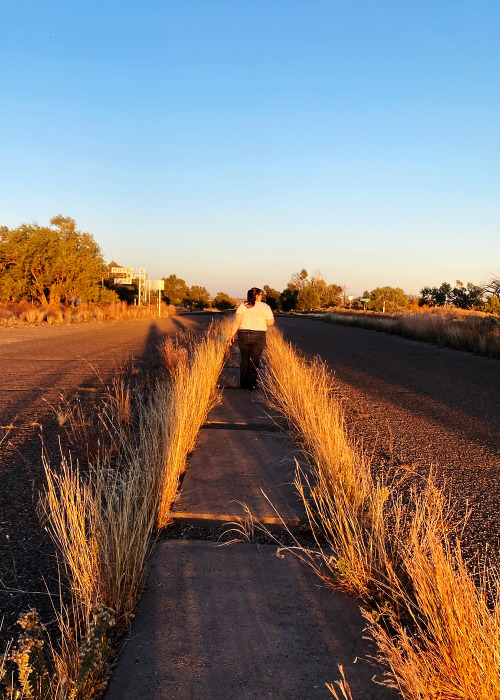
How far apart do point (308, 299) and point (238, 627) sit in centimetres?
7711

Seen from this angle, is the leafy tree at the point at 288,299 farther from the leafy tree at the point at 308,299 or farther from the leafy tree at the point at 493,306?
the leafy tree at the point at 493,306

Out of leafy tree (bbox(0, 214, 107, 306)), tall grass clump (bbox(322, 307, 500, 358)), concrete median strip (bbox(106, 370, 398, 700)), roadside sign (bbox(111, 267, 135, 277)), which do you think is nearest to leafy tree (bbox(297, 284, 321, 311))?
roadside sign (bbox(111, 267, 135, 277))

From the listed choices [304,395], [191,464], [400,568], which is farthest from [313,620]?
[304,395]

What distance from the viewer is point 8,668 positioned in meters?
2.25

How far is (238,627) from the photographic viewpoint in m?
2.51

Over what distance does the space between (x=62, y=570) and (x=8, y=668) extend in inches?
31.5

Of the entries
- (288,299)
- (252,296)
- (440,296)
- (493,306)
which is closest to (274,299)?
(288,299)

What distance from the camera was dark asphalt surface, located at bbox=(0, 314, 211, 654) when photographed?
9.46 ft

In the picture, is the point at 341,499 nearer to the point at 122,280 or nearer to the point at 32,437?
the point at 32,437

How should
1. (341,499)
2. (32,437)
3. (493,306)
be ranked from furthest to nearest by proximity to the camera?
(493,306) → (32,437) → (341,499)

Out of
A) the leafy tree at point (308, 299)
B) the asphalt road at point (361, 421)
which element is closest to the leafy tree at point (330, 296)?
the leafy tree at point (308, 299)

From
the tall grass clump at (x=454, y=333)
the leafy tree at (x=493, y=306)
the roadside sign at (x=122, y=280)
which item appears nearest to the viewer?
the tall grass clump at (x=454, y=333)

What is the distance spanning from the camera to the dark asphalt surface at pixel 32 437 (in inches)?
113

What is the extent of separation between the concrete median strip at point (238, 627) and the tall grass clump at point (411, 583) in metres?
0.15
